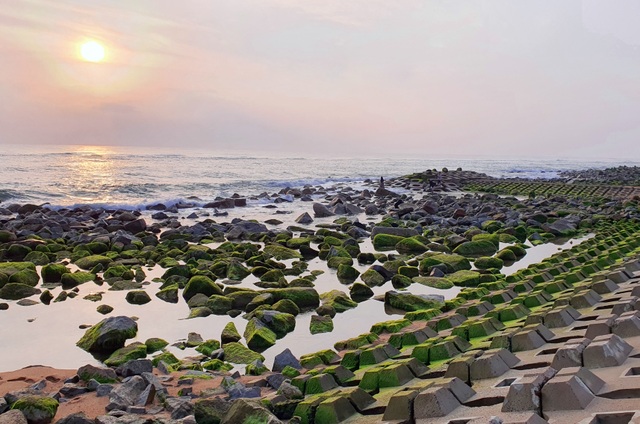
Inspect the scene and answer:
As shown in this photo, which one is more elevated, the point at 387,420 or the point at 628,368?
the point at 628,368

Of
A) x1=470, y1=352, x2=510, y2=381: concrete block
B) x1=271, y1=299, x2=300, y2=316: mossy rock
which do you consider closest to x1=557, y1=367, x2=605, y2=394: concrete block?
x1=470, y1=352, x2=510, y2=381: concrete block

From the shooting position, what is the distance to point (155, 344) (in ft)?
21.7

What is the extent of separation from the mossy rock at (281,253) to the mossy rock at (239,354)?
599cm

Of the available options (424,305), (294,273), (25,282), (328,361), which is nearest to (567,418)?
(328,361)

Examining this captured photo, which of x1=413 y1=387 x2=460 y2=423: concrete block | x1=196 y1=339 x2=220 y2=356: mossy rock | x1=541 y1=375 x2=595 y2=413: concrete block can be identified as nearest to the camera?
x1=541 y1=375 x2=595 y2=413: concrete block

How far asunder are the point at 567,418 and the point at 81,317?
667 centimetres

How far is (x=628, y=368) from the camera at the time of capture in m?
3.67

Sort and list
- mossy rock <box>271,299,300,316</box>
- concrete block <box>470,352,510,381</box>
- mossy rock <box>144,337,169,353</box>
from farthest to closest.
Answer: mossy rock <box>271,299,300,316</box>
mossy rock <box>144,337,169,353</box>
concrete block <box>470,352,510,381</box>

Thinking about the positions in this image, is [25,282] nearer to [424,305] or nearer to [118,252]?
[118,252]

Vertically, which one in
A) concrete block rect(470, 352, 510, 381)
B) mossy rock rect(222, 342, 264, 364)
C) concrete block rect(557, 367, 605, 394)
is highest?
concrete block rect(557, 367, 605, 394)

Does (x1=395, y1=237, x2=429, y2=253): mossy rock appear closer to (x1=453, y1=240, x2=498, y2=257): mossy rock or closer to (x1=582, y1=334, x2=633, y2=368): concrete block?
(x1=453, y1=240, x2=498, y2=257): mossy rock

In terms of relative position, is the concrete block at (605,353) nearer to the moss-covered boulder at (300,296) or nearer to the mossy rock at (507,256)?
the moss-covered boulder at (300,296)

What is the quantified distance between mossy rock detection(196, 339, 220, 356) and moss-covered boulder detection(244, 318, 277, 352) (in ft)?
1.19

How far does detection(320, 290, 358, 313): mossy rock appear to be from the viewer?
26.8ft
